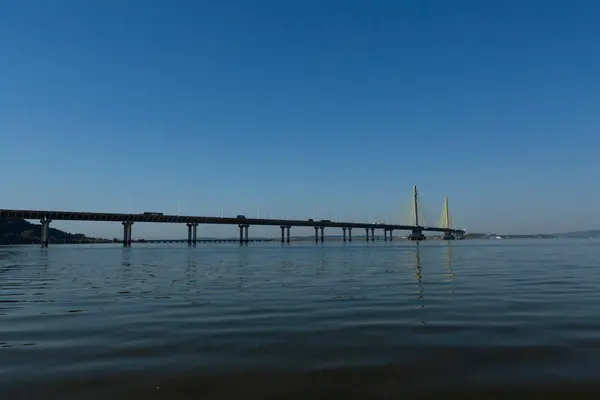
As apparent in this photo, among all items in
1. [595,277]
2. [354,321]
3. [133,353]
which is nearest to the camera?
[133,353]

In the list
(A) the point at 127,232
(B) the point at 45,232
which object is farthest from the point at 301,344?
(A) the point at 127,232

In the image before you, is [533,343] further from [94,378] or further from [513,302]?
[94,378]

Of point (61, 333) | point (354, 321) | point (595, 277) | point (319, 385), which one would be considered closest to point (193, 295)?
point (61, 333)

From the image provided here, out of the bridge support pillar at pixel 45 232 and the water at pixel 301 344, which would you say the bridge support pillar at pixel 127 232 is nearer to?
the bridge support pillar at pixel 45 232

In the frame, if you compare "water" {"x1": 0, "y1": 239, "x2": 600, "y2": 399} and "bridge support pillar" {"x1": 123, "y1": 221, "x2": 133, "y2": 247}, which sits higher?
"bridge support pillar" {"x1": 123, "y1": 221, "x2": 133, "y2": 247}

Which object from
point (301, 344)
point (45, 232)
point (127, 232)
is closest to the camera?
point (301, 344)

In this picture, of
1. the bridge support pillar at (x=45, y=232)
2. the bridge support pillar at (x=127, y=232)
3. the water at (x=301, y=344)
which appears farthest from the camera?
the bridge support pillar at (x=127, y=232)

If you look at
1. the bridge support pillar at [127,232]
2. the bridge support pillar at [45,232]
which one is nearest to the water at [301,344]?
the bridge support pillar at [45,232]

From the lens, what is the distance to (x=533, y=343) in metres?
9.66

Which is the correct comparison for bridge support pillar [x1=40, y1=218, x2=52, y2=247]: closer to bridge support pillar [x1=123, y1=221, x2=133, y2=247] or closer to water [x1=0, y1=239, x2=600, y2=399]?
bridge support pillar [x1=123, y1=221, x2=133, y2=247]

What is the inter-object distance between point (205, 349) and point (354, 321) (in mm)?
4996

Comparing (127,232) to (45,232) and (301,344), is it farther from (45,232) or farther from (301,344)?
(301,344)

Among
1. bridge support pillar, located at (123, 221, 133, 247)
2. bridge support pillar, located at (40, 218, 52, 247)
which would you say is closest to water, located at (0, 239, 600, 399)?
bridge support pillar, located at (40, 218, 52, 247)

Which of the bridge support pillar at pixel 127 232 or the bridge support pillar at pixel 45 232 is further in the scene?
the bridge support pillar at pixel 127 232
